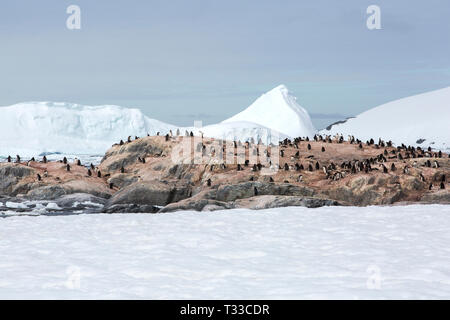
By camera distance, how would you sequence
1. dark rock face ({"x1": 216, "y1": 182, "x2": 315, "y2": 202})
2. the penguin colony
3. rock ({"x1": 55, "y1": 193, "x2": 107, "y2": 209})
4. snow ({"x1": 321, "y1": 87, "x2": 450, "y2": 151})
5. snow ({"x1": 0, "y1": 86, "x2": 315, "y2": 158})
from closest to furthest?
1. dark rock face ({"x1": 216, "y1": 182, "x2": 315, "y2": 202})
2. rock ({"x1": 55, "y1": 193, "x2": 107, "y2": 209})
3. the penguin colony
4. snow ({"x1": 321, "y1": 87, "x2": 450, "y2": 151})
5. snow ({"x1": 0, "y1": 86, "x2": 315, "y2": 158})

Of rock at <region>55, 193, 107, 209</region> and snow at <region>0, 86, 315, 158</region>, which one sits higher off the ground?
→ snow at <region>0, 86, 315, 158</region>

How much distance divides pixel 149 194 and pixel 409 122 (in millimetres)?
116382

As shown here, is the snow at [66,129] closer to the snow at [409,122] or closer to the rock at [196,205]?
the snow at [409,122]

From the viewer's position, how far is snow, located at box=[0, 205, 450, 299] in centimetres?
784

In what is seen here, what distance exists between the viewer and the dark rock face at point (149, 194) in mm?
26953

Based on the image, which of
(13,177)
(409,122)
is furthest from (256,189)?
(409,122)

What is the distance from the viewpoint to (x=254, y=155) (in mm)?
33250

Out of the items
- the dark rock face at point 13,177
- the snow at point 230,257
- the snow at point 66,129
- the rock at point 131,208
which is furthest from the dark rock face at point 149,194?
the snow at point 66,129

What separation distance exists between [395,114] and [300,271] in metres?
143

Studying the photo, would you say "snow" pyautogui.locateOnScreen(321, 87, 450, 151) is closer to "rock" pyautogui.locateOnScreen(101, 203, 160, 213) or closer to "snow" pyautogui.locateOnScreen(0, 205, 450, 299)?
"rock" pyautogui.locateOnScreen(101, 203, 160, 213)

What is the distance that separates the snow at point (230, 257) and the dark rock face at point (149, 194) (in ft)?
32.1

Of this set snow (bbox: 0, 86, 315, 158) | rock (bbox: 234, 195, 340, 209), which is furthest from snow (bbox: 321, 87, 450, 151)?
rock (bbox: 234, 195, 340, 209)

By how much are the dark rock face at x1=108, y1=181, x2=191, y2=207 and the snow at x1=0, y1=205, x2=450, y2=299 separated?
32.1 ft
